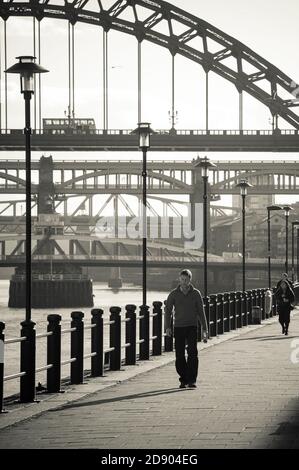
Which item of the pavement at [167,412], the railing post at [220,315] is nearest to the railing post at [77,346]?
the pavement at [167,412]

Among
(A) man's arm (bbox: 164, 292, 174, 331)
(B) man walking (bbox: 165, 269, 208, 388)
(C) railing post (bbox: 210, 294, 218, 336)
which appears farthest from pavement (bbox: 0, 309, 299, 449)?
(C) railing post (bbox: 210, 294, 218, 336)

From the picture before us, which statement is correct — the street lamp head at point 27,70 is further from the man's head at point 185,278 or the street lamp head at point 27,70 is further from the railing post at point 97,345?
the man's head at point 185,278

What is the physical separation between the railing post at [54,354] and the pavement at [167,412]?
0.73 feet

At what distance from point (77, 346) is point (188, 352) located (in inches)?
72.2

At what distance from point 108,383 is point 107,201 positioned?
144 meters

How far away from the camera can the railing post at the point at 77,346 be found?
17531 mm

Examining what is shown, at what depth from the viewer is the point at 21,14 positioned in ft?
361

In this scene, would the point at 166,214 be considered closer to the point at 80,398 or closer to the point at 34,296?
the point at 34,296

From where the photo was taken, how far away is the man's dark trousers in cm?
1662

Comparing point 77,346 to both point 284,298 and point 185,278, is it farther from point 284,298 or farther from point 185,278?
point 284,298

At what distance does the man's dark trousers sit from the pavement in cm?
24

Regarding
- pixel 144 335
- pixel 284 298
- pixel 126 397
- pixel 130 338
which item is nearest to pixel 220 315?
pixel 284 298

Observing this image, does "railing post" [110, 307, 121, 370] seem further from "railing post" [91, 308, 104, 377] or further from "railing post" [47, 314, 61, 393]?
"railing post" [47, 314, 61, 393]
